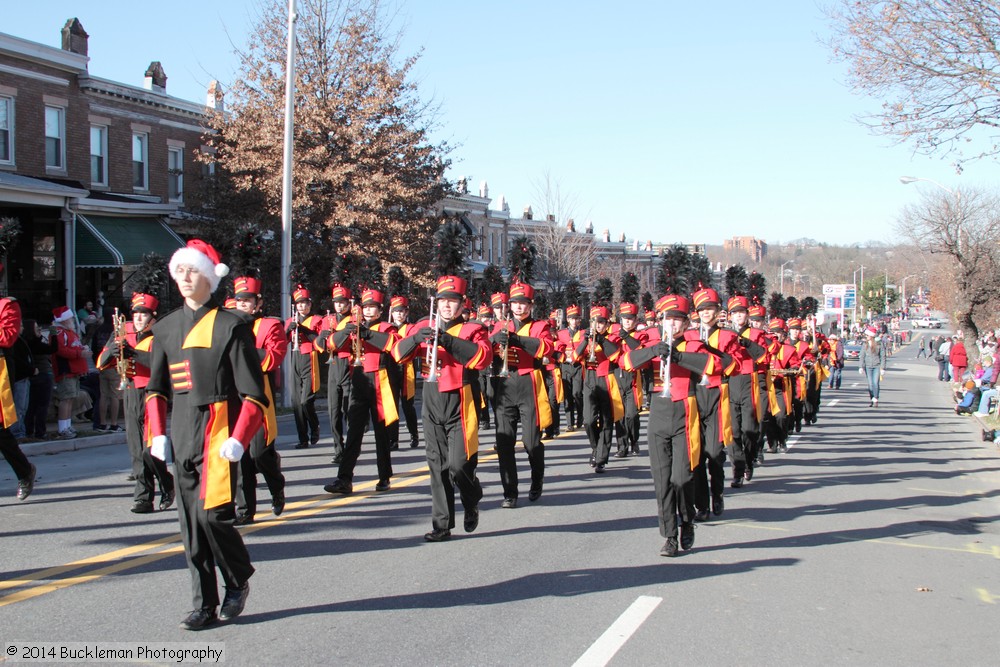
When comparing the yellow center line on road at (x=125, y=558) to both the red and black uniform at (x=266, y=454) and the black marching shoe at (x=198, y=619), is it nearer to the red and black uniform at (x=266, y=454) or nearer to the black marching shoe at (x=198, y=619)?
the red and black uniform at (x=266, y=454)

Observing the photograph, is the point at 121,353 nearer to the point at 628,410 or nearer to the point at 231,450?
the point at 231,450

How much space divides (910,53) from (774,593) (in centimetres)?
788

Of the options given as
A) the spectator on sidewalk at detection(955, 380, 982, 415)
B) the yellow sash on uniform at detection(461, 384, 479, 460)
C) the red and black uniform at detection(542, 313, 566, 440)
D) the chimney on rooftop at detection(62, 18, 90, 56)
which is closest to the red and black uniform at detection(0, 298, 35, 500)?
the yellow sash on uniform at detection(461, 384, 479, 460)

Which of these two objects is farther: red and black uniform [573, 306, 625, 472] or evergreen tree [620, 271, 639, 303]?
evergreen tree [620, 271, 639, 303]

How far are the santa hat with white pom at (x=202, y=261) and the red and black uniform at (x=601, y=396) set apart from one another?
707 cm

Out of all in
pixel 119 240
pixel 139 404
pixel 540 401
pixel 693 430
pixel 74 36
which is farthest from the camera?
pixel 74 36

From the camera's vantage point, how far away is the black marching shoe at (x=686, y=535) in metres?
7.41

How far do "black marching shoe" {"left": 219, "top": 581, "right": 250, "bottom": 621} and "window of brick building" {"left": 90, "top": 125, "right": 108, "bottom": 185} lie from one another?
2413 cm

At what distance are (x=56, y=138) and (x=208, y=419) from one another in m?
23.5

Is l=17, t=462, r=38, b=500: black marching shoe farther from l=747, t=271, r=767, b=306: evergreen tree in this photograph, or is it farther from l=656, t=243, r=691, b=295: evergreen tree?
l=747, t=271, r=767, b=306: evergreen tree

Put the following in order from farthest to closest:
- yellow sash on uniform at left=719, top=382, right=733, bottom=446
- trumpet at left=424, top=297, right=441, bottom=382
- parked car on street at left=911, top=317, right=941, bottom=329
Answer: parked car on street at left=911, top=317, right=941, bottom=329, yellow sash on uniform at left=719, top=382, right=733, bottom=446, trumpet at left=424, top=297, right=441, bottom=382

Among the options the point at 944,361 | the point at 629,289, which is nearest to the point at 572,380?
the point at 629,289

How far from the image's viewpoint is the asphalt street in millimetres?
5262

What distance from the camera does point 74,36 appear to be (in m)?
26.9
